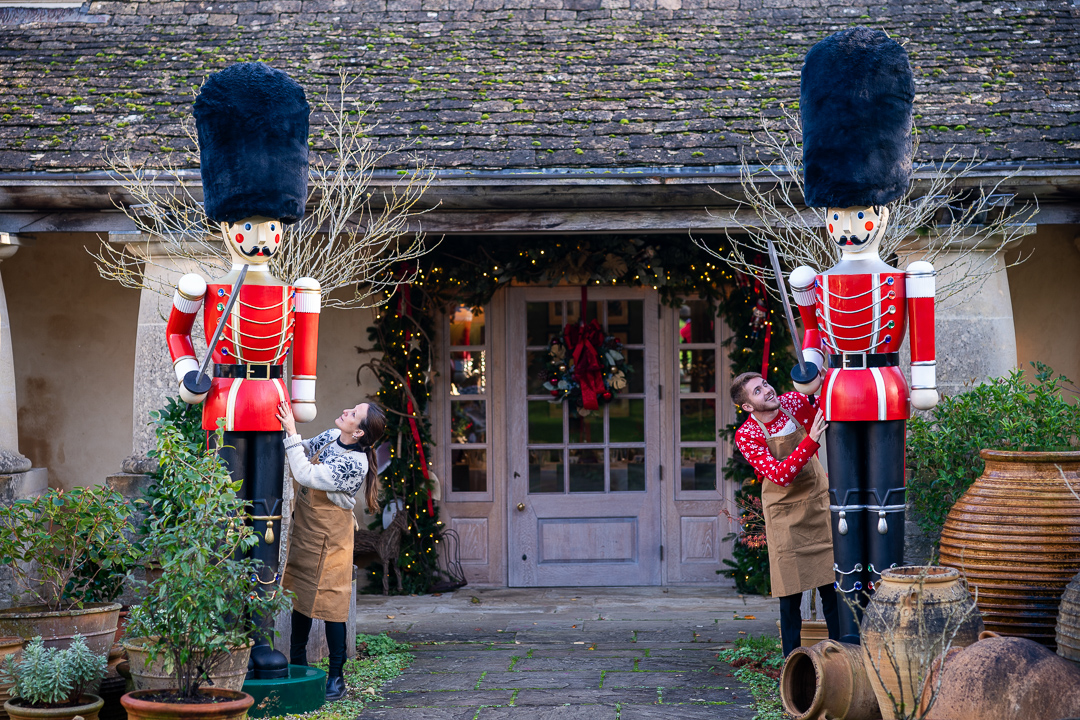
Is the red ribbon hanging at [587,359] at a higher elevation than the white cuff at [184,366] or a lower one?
higher

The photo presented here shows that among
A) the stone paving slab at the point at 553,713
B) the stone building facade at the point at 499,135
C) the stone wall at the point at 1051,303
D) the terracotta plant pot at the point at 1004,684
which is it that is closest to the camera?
the terracotta plant pot at the point at 1004,684

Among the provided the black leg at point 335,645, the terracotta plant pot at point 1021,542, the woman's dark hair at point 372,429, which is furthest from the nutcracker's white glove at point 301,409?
the terracotta plant pot at point 1021,542

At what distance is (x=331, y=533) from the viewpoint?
5016 millimetres

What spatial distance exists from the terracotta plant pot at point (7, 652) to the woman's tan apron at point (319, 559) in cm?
115

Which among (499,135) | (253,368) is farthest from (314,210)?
(253,368)

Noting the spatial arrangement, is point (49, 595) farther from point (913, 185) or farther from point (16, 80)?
point (913, 185)

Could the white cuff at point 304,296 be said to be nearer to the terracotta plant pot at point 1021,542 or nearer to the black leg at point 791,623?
the black leg at point 791,623

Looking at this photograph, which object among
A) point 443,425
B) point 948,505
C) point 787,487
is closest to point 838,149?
point 787,487

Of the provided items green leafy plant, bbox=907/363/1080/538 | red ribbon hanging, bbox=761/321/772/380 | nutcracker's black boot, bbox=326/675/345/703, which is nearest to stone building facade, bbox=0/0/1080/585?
green leafy plant, bbox=907/363/1080/538

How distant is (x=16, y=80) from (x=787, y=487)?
586 cm

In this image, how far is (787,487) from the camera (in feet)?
15.9

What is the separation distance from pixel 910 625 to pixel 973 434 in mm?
1933

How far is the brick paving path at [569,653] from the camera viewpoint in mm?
4941

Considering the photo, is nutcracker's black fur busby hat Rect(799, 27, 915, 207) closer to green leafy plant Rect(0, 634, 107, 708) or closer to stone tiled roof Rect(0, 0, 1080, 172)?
stone tiled roof Rect(0, 0, 1080, 172)
